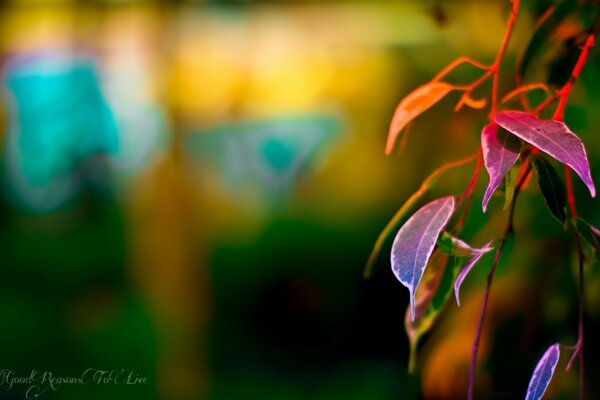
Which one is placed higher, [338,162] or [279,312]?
[338,162]

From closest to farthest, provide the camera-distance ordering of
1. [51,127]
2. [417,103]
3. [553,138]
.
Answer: [553,138], [417,103], [51,127]

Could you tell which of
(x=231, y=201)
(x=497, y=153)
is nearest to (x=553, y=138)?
(x=497, y=153)

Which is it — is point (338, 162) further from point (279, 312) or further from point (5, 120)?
point (5, 120)

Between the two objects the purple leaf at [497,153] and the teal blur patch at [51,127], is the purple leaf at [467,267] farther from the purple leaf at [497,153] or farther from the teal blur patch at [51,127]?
the teal blur patch at [51,127]

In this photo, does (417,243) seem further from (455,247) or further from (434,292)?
(434,292)

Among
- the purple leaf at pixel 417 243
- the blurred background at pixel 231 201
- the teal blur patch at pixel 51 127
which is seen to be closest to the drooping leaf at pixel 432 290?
the purple leaf at pixel 417 243

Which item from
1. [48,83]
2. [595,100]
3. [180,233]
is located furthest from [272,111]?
[595,100]

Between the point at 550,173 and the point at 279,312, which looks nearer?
the point at 550,173
